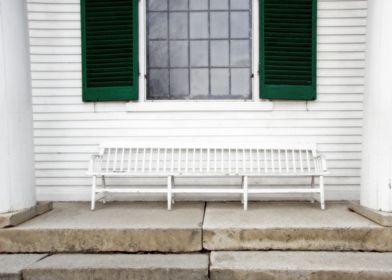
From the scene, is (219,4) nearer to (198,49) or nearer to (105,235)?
(198,49)

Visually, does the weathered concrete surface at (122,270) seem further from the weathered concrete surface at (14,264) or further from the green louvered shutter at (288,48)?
the green louvered shutter at (288,48)

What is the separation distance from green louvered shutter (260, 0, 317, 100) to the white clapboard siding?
163 millimetres

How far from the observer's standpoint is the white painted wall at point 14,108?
188 inches

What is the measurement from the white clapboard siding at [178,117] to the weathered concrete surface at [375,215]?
75 centimetres

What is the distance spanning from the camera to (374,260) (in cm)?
412

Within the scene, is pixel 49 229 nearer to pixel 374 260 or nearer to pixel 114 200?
pixel 114 200

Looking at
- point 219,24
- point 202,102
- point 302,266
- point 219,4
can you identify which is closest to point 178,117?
point 202,102

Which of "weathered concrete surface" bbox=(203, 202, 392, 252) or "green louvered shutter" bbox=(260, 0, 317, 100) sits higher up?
"green louvered shutter" bbox=(260, 0, 317, 100)

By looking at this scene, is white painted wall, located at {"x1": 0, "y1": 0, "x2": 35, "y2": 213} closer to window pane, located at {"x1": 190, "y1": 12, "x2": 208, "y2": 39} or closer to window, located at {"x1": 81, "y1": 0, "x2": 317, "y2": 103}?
window, located at {"x1": 81, "y1": 0, "x2": 317, "y2": 103}

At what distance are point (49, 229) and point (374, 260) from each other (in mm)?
3300

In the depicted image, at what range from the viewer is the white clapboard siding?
570 cm

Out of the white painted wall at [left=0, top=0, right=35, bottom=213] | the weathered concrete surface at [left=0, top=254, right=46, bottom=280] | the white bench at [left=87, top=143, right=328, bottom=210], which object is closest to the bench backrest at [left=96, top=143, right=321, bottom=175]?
the white bench at [left=87, top=143, right=328, bottom=210]

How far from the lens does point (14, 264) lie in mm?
4207

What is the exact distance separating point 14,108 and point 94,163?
136 centimetres
